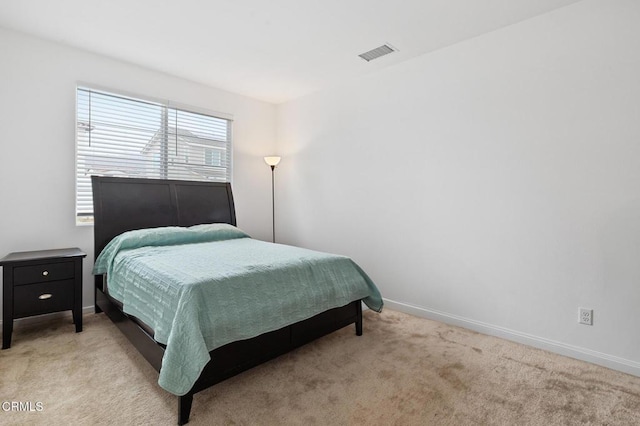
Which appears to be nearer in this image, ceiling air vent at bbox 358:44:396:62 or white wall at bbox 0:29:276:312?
white wall at bbox 0:29:276:312

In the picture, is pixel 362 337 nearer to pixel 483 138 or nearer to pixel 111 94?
pixel 483 138

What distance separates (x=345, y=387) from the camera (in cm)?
194

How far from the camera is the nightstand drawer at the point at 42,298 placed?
8.10ft

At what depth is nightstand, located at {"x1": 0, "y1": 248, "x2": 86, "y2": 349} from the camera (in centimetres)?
242

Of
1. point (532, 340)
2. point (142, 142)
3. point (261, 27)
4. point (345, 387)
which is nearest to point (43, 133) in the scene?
point (142, 142)

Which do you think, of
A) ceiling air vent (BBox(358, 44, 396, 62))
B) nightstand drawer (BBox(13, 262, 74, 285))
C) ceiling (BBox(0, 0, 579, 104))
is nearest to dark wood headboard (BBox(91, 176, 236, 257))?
nightstand drawer (BBox(13, 262, 74, 285))

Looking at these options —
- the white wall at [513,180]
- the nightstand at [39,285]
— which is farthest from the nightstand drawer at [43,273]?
the white wall at [513,180]

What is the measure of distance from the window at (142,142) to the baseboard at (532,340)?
9.31ft

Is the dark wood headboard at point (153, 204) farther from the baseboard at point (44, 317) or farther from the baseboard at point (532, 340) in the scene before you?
the baseboard at point (532, 340)

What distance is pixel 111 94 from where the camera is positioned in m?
3.30

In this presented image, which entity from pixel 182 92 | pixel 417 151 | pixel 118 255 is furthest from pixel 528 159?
pixel 182 92

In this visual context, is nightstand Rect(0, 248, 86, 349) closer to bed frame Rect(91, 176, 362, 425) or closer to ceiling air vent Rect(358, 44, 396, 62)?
bed frame Rect(91, 176, 362, 425)

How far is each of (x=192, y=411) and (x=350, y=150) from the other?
2.87 meters

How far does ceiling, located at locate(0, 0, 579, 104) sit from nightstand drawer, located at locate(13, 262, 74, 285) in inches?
75.7
